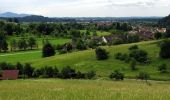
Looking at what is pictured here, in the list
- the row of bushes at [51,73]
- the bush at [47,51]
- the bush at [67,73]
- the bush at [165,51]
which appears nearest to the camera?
the row of bushes at [51,73]

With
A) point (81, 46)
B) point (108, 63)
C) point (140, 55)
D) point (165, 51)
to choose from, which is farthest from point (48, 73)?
point (81, 46)

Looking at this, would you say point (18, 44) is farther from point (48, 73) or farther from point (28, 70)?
point (48, 73)

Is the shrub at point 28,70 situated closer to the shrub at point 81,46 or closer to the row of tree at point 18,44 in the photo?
the shrub at point 81,46

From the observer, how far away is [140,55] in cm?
10994

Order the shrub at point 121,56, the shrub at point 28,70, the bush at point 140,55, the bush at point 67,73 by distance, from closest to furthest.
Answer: the bush at point 67,73
the shrub at point 28,70
the bush at point 140,55
the shrub at point 121,56

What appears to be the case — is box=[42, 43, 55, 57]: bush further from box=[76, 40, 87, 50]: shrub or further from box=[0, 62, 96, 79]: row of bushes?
box=[0, 62, 96, 79]: row of bushes

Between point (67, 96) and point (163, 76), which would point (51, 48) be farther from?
point (67, 96)

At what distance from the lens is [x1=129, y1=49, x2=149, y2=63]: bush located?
10750 cm

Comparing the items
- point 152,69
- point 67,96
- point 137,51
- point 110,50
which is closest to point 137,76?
point 152,69

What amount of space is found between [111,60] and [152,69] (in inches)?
691

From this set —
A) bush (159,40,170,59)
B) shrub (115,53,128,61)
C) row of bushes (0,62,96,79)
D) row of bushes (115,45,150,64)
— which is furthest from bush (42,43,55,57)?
row of bushes (0,62,96,79)

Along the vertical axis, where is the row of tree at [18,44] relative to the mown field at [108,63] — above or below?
below

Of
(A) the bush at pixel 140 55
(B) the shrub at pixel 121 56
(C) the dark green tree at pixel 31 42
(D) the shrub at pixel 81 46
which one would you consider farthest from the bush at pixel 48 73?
(C) the dark green tree at pixel 31 42

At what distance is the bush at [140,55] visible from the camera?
353ft
